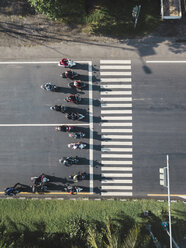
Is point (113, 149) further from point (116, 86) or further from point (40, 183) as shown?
point (40, 183)

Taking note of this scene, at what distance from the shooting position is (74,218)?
26.2 m

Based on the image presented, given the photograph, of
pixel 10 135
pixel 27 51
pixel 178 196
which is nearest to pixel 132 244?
pixel 178 196

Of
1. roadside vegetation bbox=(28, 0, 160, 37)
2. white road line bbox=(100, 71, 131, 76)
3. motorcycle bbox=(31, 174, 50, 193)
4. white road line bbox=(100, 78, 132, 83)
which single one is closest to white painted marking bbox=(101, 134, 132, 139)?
white road line bbox=(100, 78, 132, 83)

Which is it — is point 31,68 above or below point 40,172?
above

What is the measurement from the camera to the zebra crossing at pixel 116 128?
1048 inches

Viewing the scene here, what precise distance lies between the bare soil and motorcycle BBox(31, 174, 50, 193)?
58.8ft

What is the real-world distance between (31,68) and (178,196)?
1021 inches

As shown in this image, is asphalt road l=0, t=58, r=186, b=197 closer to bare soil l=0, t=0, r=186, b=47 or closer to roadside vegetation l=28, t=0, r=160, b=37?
bare soil l=0, t=0, r=186, b=47

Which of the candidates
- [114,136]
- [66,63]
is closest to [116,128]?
[114,136]

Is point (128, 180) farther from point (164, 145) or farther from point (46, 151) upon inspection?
point (46, 151)

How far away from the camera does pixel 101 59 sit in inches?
1069

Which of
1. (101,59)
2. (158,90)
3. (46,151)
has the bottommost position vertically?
(46,151)

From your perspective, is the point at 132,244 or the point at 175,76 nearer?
the point at 132,244

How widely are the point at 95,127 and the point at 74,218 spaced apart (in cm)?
1213
